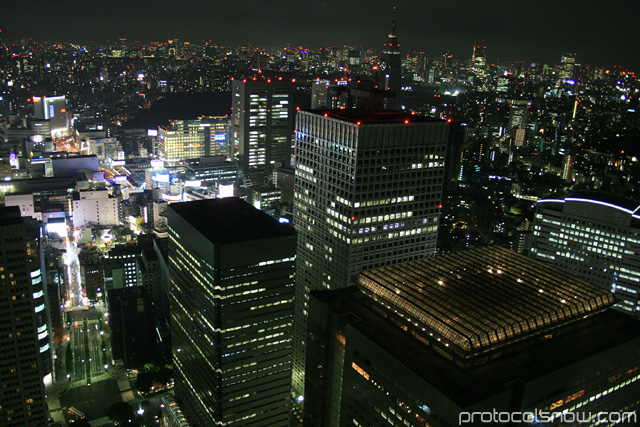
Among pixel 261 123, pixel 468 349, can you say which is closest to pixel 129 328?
pixel 468 349

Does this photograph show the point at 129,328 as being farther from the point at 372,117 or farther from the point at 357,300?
the point at 357,300

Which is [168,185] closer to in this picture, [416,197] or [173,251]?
[173,251]

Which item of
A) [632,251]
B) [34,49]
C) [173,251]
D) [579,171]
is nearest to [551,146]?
[579,171]

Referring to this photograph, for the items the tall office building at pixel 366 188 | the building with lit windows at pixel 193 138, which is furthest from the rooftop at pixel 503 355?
the building with lit windows at pixel 193 138

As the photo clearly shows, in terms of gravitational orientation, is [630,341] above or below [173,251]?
above

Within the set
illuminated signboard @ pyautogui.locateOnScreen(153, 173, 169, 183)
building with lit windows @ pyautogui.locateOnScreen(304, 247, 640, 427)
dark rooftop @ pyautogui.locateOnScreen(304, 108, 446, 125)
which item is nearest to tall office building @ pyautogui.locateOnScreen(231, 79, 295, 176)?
illuminated signboard @ pyautogui.locateOnScreen(153, 173, 169, 183)
